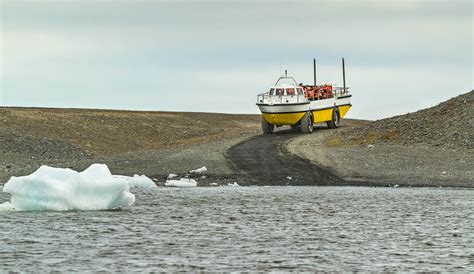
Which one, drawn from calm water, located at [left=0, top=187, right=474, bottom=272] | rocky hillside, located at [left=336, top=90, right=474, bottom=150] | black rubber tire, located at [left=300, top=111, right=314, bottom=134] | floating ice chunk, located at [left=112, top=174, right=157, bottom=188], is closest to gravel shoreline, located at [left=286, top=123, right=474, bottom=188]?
rocky hillside, located at [left=336, top=90, right=474, bottom=150]

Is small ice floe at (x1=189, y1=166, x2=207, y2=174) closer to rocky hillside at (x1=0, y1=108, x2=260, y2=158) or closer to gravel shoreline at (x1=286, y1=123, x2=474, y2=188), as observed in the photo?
gravel shoreline at (x1=286, y1=123, x2=474, y2=188)

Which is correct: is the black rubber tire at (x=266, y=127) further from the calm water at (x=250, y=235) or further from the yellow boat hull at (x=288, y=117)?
the calm water at (x=250, y=235)

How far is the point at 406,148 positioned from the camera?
1763 inches

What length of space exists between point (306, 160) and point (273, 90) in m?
9.81

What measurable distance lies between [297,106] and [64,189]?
2717 centimetres

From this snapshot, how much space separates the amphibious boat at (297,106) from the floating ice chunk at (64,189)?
81.7 feet

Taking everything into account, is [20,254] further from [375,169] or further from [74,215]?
[375,169]

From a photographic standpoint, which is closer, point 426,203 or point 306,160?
point 426,203

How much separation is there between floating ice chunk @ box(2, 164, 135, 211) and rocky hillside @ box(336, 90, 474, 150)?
880 inches

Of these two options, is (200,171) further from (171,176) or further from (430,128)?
(430,128)

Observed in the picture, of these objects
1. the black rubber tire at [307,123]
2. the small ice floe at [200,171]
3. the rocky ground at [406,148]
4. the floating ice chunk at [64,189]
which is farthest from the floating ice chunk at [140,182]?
the black rubber tire at [307,123]

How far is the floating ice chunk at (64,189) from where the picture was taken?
25016mm

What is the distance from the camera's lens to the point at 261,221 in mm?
25469

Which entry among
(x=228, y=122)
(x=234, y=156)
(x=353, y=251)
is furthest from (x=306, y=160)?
(x=228, y=122)
